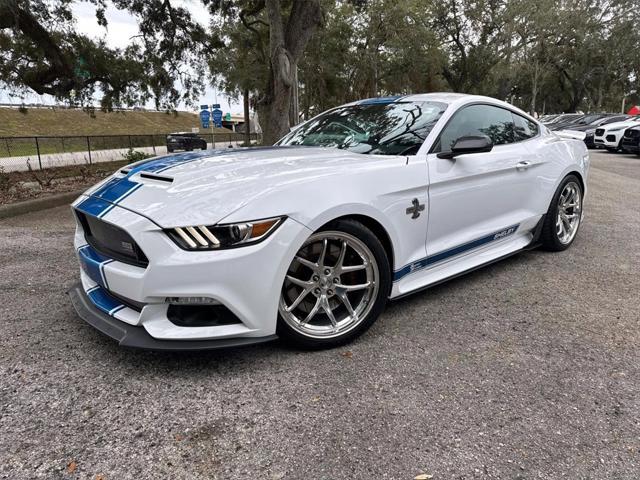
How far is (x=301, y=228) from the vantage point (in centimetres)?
244

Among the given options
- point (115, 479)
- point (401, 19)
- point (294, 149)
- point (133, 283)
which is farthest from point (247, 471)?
point (401, 19)

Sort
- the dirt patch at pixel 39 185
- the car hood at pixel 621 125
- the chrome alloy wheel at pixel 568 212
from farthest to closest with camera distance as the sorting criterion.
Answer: the car hood at pixel 621 125 < the dirt patch at pixel 39 185 < the chrome alloy wheel at pixel 568 212

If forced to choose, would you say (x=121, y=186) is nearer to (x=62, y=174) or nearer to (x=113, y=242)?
(x=113, y=242)

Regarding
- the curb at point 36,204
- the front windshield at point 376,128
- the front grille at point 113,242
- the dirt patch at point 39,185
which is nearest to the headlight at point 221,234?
the front grille at point 113,242

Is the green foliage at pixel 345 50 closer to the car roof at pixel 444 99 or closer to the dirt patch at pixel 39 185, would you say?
the dirt patch at pixel 39 185

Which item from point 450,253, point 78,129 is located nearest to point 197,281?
point 450,253

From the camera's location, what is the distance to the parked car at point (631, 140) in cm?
1560

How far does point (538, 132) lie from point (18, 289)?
4.73 meters

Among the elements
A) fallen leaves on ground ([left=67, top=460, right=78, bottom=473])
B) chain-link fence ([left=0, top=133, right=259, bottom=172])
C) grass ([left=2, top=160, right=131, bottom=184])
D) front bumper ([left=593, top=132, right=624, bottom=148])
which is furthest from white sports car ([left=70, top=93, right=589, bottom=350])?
front bumper ([left=593, top=132, right=624, bottom=148])

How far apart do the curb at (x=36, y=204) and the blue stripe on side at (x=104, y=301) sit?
15.6 ft

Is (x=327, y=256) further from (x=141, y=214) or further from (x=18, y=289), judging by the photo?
(x=18, y=289)

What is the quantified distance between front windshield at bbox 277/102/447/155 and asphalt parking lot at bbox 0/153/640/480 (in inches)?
46.0

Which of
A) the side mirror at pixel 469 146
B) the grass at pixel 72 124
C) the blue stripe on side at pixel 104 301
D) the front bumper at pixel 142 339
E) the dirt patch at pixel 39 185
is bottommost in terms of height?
the front bumper at pixel 142 339

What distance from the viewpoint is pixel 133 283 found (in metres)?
2.32
